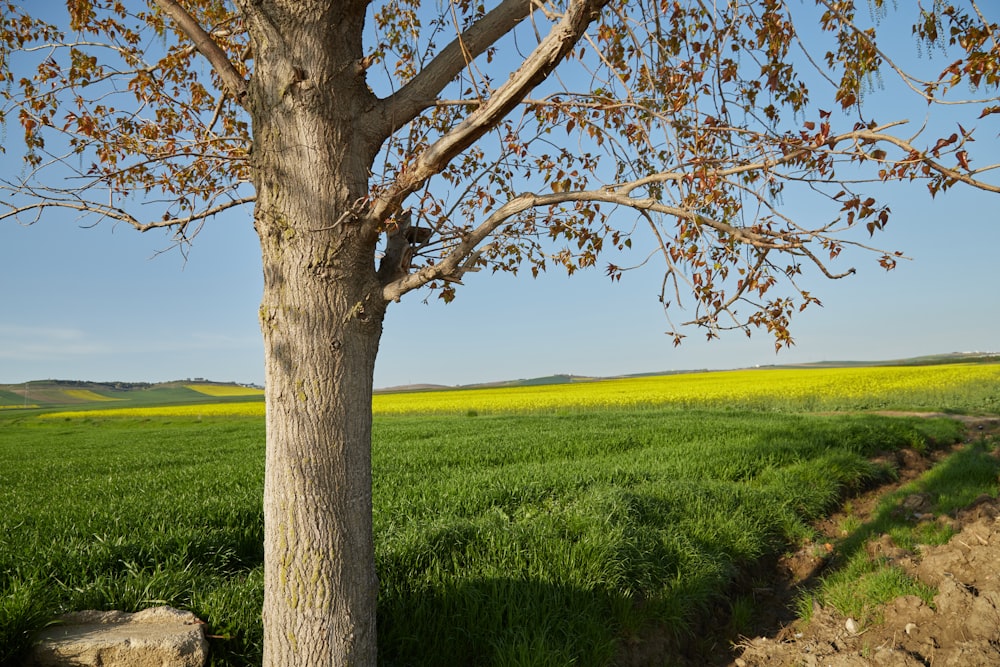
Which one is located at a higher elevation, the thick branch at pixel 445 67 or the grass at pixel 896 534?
the thick branch at pixel 445 67

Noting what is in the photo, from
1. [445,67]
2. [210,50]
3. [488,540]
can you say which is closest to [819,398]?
[488,540]

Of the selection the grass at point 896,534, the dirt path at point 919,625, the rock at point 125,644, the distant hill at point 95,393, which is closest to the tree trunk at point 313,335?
the rock at point 125,644

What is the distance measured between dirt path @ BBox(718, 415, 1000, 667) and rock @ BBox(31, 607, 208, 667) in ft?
12.3

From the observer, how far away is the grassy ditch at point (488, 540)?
3965 mm

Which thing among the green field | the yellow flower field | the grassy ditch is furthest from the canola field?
the grassy ditch

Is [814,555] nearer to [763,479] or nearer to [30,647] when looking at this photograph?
[763,479]

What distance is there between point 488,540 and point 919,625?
3.35 m

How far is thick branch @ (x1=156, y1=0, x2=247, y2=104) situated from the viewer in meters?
3.31

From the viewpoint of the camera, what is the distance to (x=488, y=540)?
5188 millimetres

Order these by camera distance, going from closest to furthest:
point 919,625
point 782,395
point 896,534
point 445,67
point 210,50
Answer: point 210,50, point 445,67, point 919,625, point 896,534, point 782,395

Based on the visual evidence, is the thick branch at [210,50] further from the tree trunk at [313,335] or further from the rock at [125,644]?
the rock at [125,644]

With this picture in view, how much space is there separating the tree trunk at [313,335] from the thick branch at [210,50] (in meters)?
0.17

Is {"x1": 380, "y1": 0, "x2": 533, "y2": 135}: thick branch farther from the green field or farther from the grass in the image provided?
the grass

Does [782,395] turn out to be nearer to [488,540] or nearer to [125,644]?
[488,540]
